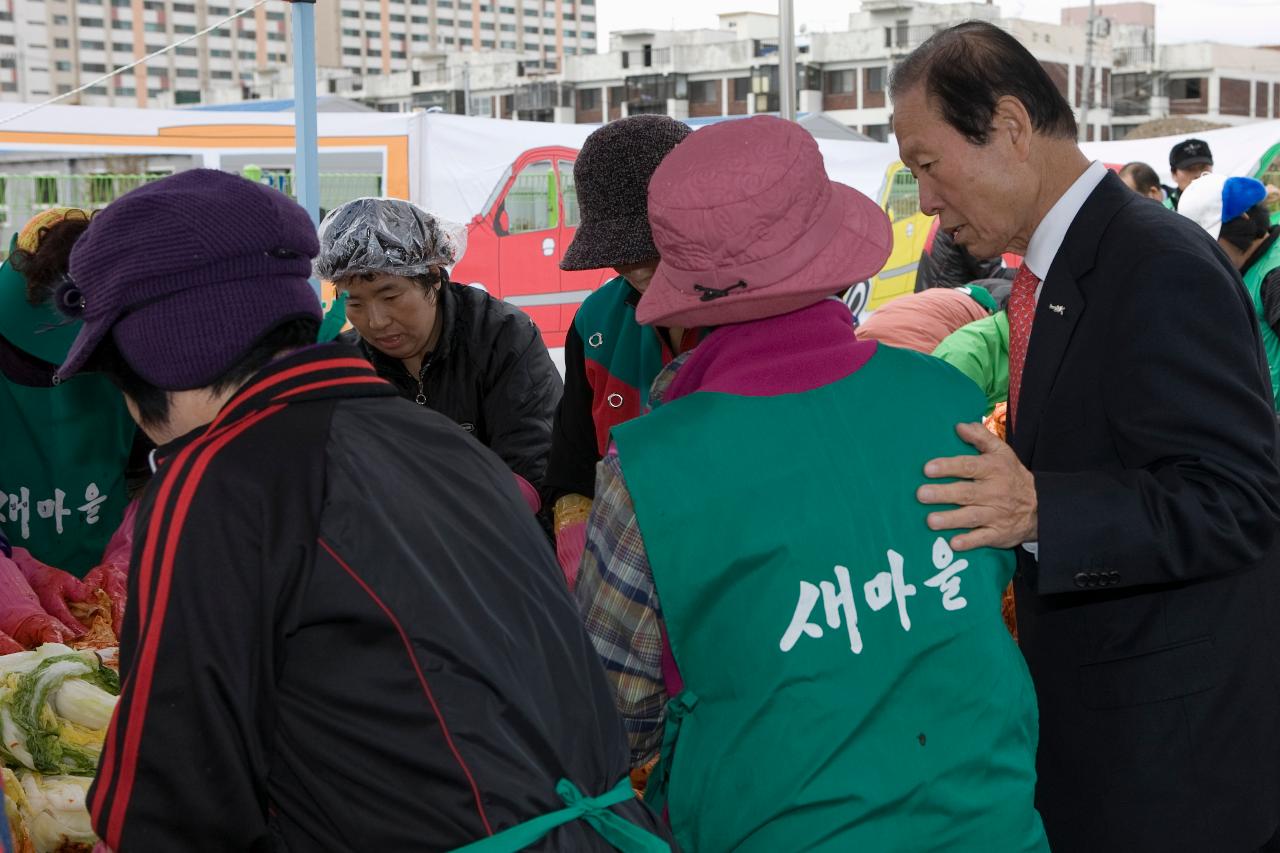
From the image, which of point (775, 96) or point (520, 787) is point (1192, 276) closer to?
point (520, 787)

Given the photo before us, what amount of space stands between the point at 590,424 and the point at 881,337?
73 centimetres

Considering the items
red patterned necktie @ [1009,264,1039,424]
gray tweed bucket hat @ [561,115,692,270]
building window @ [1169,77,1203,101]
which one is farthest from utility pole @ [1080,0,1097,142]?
red patterned necktie @ [1009,264,1039,424]

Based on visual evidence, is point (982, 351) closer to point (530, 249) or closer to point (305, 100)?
point (305, 100)

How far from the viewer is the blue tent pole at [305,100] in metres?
3.75

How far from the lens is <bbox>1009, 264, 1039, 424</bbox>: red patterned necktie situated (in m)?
1.82

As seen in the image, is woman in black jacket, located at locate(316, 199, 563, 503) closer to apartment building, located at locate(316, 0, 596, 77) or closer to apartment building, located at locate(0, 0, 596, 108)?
apartment building, located at locate(0, 0, 596, 108)

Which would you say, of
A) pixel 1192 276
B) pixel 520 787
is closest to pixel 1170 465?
pixel 1192 276

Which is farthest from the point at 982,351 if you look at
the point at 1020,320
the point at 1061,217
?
the point at 1061,217

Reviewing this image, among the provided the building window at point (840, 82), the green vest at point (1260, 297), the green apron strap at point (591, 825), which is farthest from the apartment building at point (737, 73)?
the green apron strap at point (591, 825)

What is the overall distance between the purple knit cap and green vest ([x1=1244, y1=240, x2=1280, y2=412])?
4.54 m

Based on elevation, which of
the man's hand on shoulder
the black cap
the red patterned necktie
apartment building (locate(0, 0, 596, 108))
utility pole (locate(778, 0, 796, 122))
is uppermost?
apartment building (locate(0, 0, 596, 108))

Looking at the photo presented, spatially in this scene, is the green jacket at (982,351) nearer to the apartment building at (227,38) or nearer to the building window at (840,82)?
the building window at (840,82)

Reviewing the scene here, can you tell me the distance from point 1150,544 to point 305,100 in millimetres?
3100

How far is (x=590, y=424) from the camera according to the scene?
101 inches
